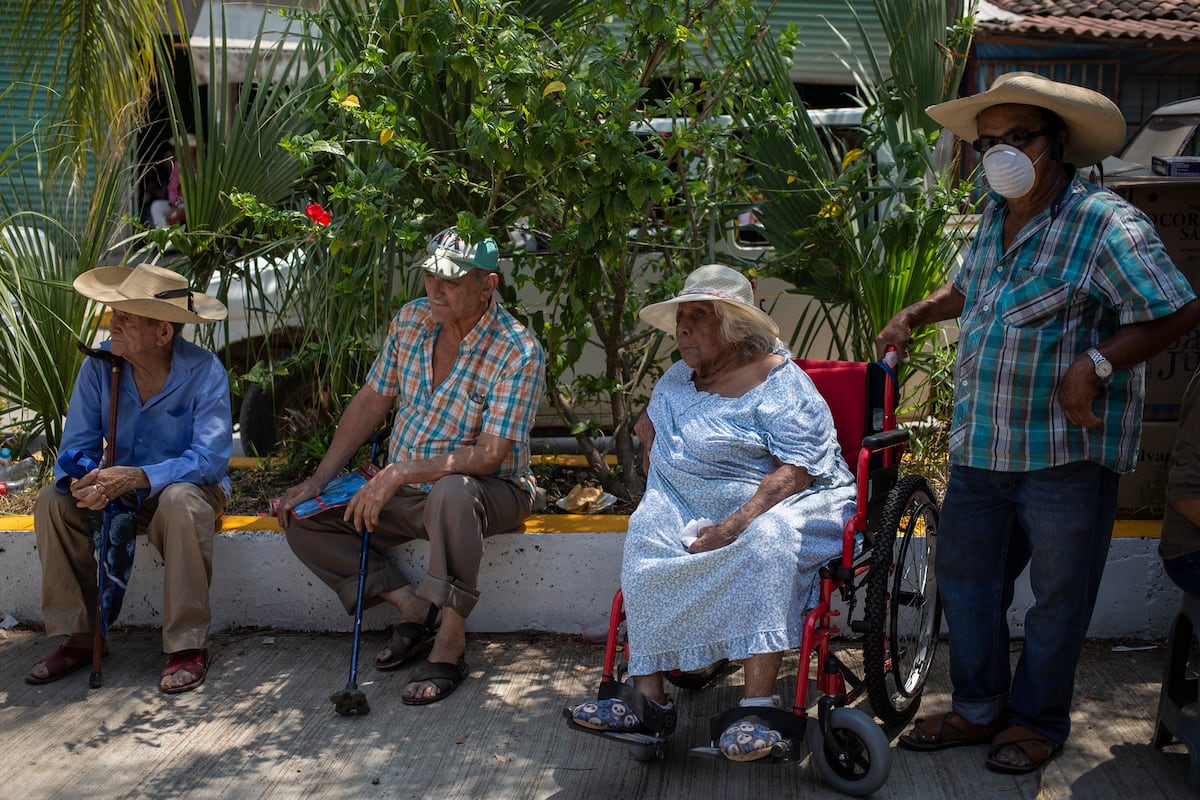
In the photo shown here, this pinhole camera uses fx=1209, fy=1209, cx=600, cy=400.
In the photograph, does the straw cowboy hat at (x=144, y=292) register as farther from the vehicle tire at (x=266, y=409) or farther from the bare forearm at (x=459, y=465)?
the vehicle tire at (x=266, y=409)

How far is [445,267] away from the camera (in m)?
3.96

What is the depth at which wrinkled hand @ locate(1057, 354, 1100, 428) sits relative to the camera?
2.91 metres

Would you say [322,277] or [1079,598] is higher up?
[322,277]

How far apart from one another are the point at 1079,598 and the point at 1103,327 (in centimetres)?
71

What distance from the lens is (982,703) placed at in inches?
133

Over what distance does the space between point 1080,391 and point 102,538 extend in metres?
3.00

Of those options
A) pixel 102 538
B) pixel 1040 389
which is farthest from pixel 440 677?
pixel 1040 389

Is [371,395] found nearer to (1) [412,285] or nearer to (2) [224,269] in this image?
(1) [412,285]

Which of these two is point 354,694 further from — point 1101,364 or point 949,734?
point 1101,364

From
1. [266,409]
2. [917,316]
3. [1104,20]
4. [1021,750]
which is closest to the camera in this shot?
[1021,750]

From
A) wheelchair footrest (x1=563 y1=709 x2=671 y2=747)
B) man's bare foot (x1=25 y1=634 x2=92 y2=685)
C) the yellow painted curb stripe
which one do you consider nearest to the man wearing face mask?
wheelchair footrest (x1=563 y1=709 x2=671 y2=747)

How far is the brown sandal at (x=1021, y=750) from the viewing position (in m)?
3.22

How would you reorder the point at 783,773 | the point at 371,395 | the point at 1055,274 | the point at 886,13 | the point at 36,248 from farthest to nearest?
the point at 36,248, the point at 886,13, the point at 371,395, the point at 783,773, the point at 1055,274

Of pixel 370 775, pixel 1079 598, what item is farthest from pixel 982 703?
pixel 370 775
